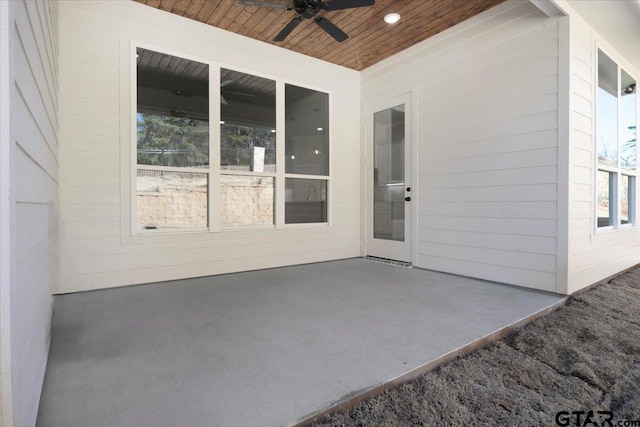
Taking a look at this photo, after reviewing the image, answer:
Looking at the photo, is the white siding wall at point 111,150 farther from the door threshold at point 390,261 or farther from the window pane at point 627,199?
the window pane at point 627,199

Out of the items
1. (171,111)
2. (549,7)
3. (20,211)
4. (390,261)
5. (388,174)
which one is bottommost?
(390,261)

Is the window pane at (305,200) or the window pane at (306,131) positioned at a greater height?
the window pane at (306,131)

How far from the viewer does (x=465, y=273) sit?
395cm

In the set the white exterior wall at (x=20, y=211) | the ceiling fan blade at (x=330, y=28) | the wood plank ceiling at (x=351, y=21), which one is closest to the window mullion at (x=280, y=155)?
the wood plank ceiling at (x=351, y=21)

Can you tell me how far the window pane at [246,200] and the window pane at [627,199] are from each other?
467 cm

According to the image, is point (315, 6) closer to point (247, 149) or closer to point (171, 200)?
point (247, 149)

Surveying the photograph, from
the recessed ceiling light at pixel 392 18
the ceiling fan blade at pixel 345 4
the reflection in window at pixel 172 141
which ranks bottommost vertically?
the reflection in window at pixel 172 141

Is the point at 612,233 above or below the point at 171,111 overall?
below

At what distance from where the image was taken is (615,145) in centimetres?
399

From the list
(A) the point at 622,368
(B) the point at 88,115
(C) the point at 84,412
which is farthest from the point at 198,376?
(B) the point at 88,115

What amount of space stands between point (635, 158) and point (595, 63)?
1944 millimetres

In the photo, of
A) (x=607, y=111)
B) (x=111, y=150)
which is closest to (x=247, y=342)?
(x=111, y=150)

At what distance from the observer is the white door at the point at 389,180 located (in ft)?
15.3

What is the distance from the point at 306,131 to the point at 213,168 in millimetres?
1588
